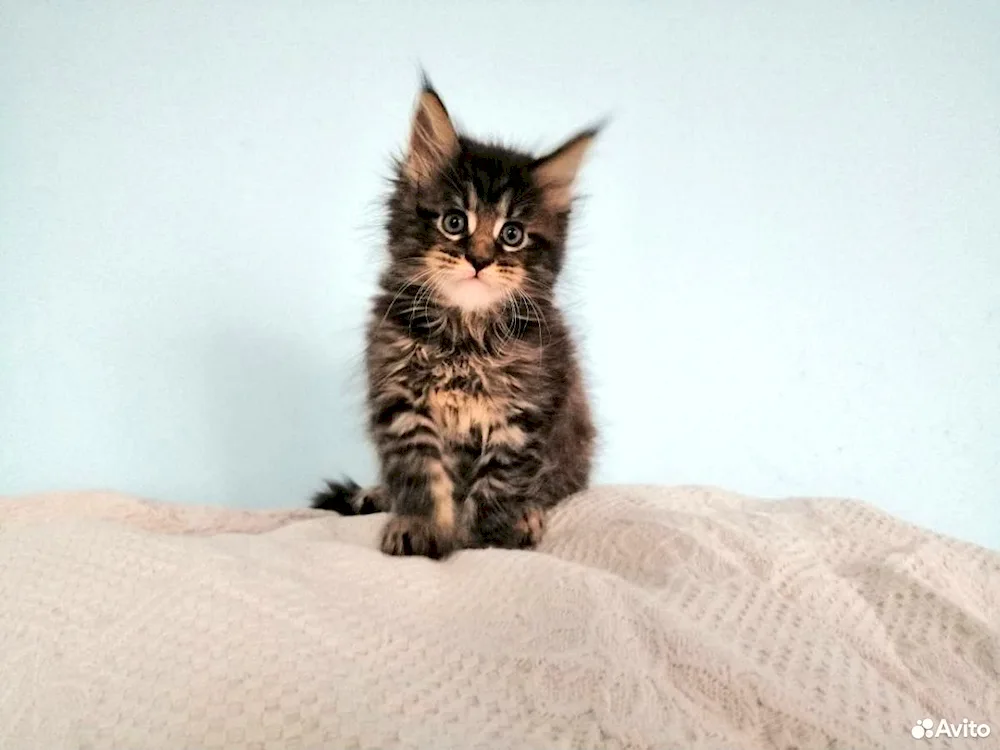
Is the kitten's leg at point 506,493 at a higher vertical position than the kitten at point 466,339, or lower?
lower

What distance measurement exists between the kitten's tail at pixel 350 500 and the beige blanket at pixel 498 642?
36cm

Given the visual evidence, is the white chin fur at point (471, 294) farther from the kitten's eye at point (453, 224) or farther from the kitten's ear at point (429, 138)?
the kitten's ear at point (429, 138)

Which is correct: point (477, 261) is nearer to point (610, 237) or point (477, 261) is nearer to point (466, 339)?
point (466, 339)

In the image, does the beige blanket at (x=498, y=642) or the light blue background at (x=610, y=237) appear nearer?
the beige blanket at (x=498, y=642)

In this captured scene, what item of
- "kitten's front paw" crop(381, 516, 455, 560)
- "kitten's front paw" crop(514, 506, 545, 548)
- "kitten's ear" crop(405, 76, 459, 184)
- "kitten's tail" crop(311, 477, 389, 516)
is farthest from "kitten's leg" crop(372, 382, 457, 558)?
"kitten's ear" crop(405, 76, 459, 184)

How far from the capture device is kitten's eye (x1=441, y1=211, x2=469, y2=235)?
1211mm

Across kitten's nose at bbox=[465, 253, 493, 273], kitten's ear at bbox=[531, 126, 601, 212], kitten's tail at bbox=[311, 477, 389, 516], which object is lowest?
kitten's tail at bbox=[311, 477, 389, 516]

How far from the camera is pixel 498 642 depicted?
0.78 metres

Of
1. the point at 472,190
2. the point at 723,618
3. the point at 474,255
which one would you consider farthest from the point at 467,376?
the point at 723,618

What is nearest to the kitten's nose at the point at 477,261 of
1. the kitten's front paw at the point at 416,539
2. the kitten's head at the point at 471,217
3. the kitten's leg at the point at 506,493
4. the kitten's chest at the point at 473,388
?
the kitten's head at the point at 471,217

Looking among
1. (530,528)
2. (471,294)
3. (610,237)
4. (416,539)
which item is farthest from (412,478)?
(610,237)

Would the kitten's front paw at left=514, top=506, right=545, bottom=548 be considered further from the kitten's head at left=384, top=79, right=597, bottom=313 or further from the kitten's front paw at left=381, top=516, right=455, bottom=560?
the kitten's head at left=384, top=79, right=597, bottom=313

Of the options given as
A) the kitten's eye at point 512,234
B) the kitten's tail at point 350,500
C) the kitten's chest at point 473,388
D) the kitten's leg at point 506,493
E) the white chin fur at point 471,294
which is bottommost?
the kitten's tail at point 350,500

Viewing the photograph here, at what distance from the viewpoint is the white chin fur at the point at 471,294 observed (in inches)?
47.1
